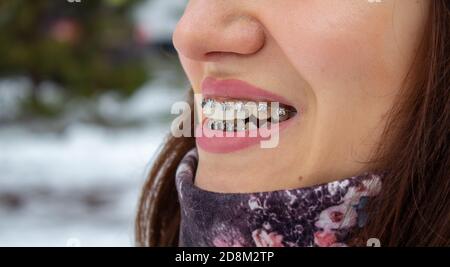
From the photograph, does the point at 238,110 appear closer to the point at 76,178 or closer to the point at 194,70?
the point at 194,70

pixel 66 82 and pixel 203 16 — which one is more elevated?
pixel 66 82

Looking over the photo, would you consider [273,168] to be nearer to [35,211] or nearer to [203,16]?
[203,16]

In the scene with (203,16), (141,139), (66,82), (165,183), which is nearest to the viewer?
(203,16)

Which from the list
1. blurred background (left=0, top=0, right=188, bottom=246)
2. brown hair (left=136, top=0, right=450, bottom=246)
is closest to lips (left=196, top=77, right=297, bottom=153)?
brown hair (left=136, top=0, right=450, bottom=246)

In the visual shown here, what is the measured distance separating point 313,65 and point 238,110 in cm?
16

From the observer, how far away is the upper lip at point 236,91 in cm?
98

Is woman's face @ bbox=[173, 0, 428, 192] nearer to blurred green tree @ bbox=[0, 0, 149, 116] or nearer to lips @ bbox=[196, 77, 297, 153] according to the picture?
lips @ bbox=[196, 77, 297, 153]

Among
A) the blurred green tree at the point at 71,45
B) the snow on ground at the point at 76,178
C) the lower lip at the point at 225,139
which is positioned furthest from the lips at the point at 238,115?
the blurred green tree at the point at 71,45

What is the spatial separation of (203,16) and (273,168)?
243 mm

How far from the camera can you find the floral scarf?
36.4 inches

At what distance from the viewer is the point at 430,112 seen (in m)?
0.91

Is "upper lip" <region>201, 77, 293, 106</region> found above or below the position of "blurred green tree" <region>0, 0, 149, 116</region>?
below

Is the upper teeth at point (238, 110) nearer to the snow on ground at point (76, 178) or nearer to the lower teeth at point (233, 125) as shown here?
the lower teeth at point (233, 125)
